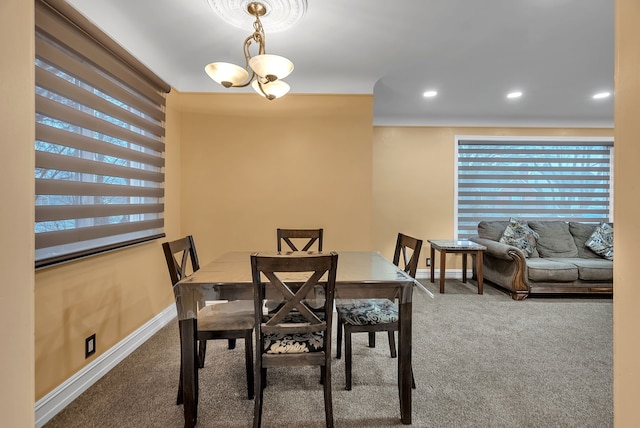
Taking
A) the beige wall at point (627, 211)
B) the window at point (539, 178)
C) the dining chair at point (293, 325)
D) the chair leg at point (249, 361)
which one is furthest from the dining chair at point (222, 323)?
the window at point (539, 178)

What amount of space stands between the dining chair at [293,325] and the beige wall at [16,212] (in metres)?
0.74

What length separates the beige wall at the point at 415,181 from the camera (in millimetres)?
4469

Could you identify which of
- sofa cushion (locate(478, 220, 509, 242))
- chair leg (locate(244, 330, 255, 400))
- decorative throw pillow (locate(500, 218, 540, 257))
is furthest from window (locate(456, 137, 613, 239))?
chair leg (locate(244, 330, 255, 400))

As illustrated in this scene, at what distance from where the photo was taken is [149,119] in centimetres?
252

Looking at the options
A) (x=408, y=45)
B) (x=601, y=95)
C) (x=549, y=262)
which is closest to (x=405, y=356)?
(x=408, y=45)

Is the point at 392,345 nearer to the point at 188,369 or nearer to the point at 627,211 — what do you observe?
the point at 188,369

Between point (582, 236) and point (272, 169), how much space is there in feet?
14.4

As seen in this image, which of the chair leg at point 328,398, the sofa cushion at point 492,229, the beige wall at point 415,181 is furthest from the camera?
the beige wall at point 415,181

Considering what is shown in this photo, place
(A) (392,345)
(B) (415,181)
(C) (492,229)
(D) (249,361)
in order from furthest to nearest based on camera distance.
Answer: (B) (415,181), (C) (492,229), (A) (392,345), (D) (249,361)

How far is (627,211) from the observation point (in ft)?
2.49

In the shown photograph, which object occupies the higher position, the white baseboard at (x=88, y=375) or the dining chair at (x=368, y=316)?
the dining chair at (x=368, y=316)

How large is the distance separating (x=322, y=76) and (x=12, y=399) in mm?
3017

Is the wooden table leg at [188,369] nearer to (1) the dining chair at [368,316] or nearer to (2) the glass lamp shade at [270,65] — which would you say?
(1) the dining chair at [368,316]

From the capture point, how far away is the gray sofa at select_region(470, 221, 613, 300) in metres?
3.46
